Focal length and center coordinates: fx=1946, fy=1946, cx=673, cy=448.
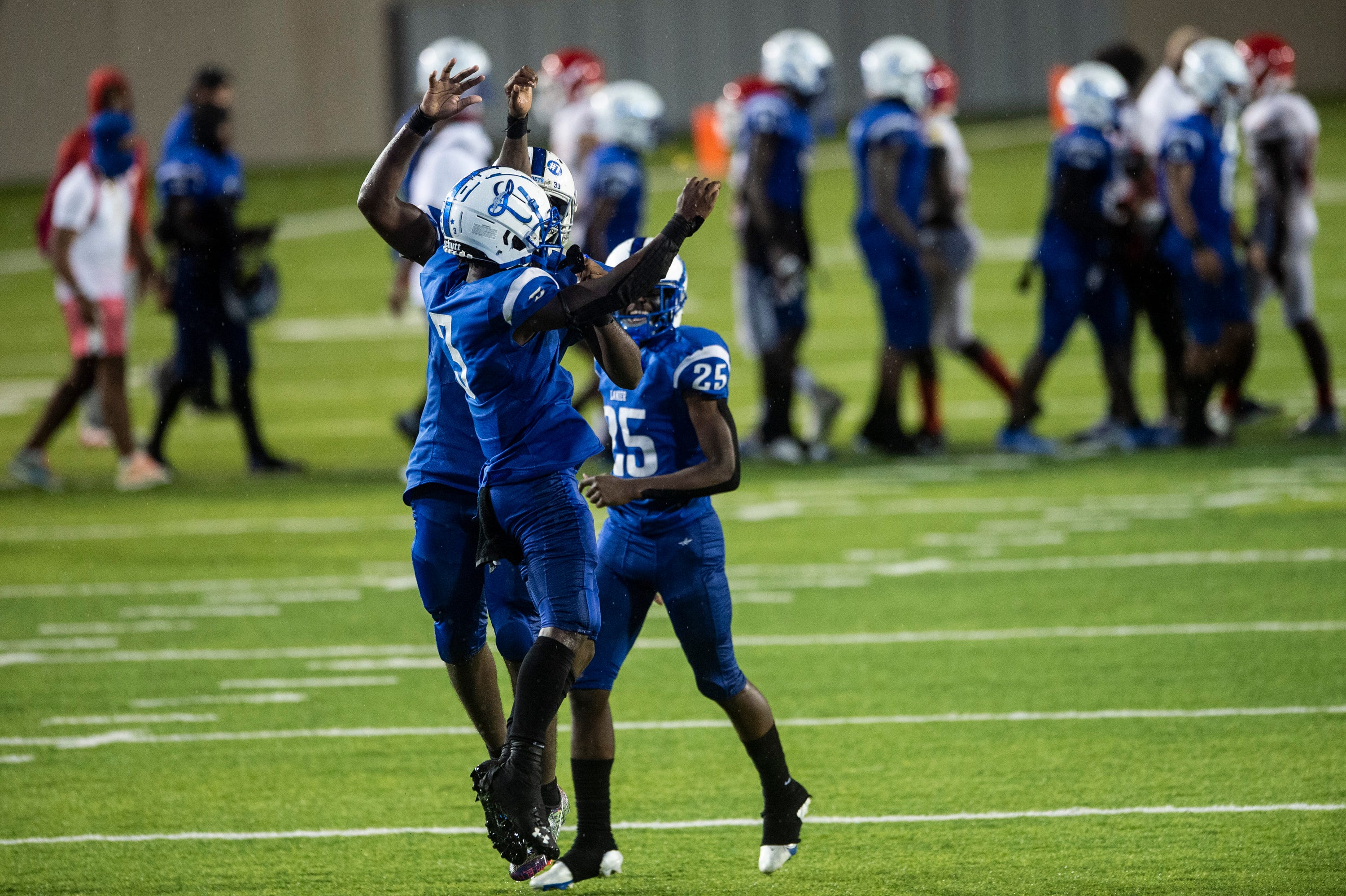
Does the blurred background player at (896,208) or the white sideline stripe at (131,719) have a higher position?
the blurred background player at (896,208)

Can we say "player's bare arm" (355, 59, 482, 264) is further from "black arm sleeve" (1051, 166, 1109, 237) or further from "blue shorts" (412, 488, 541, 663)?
"black arm sleeve" (1051, 166, 1109, 237)

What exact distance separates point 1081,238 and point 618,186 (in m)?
2.76

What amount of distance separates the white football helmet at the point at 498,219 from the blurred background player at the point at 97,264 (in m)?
6.79

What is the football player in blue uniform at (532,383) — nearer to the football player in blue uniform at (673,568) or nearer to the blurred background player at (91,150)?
the football player in blue uniform at (673,568)

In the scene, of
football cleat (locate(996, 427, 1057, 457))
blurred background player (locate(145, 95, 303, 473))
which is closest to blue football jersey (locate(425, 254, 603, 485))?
blurred background player (locate(145, 95, 303, 473))

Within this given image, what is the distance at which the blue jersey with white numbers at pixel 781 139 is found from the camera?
11555 millimetres

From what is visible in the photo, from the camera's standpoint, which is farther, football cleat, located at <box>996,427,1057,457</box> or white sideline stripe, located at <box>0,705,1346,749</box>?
football cleat, located at <box>996,427,1057,457</box>

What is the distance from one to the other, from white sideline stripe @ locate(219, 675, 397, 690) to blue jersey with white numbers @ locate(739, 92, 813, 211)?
518 centimetres

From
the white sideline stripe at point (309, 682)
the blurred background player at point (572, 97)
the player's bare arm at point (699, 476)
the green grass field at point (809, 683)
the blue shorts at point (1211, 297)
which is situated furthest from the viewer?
the blurred background player at point (572, 97)

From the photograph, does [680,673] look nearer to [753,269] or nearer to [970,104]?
[753,269]

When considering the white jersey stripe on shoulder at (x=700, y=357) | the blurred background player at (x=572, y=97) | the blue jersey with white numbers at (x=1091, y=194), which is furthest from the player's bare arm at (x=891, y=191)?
the white jersey stripe on shoulder at (x=700, y=357)

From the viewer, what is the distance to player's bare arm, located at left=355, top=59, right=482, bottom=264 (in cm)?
505

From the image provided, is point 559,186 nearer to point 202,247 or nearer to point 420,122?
point 420,122

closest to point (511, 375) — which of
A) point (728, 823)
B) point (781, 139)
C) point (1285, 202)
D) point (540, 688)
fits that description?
point (540, 688)
